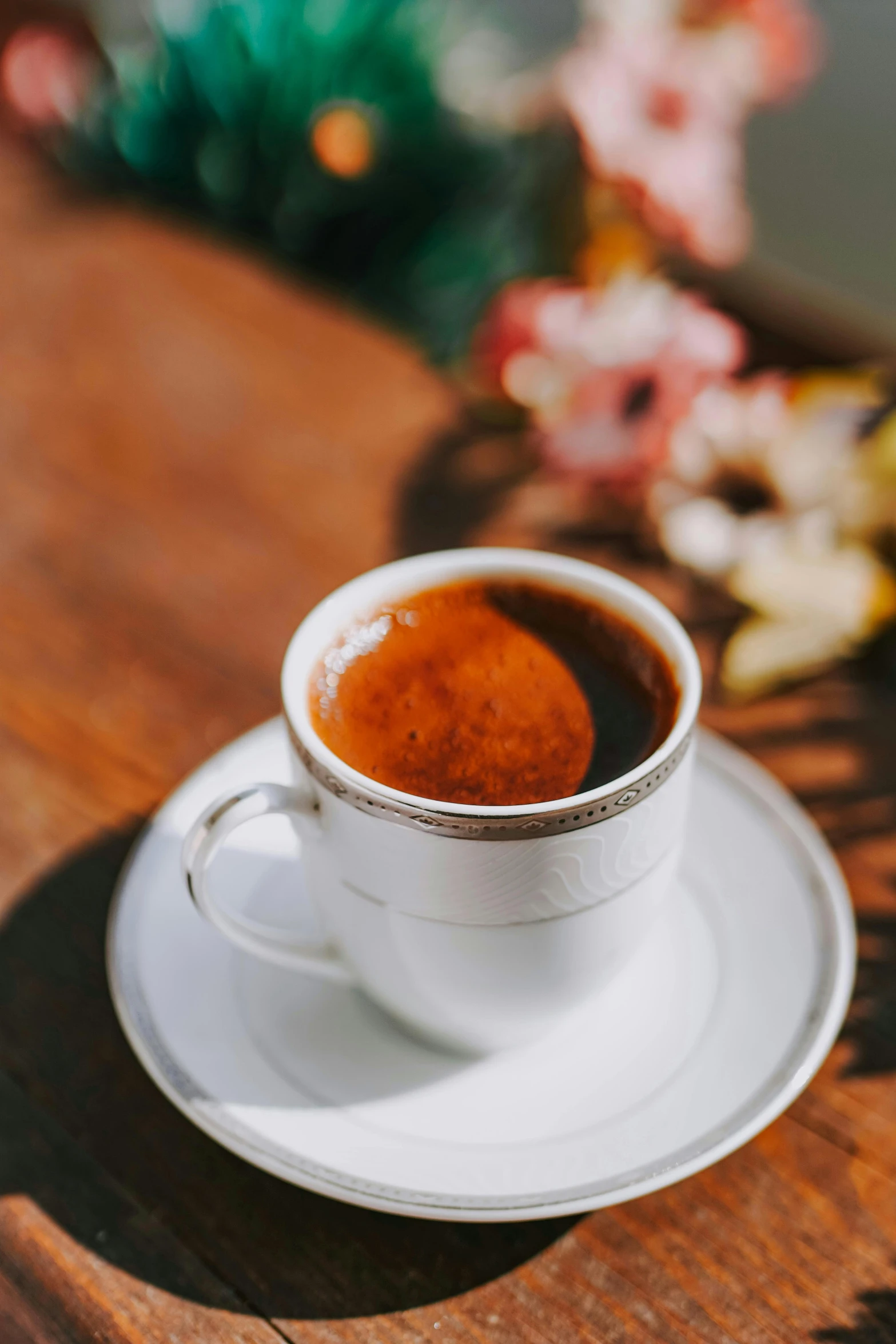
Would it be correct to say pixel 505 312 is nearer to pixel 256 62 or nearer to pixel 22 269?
pixel 22 269

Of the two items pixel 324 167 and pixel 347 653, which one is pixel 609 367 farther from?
pixel 324 167

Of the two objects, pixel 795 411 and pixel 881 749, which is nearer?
pixel 881 749

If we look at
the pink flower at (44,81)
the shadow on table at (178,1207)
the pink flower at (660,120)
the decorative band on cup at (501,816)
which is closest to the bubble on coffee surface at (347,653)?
the decorative band on cup at (501,816)

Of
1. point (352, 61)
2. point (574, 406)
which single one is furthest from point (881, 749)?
point (352, 61)

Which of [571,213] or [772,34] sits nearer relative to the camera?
[772,34]

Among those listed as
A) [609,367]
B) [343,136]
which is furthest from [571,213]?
[609,367]

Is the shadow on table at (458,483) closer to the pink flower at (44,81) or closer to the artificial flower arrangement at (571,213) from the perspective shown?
the artificial flower arrangement at (571,213)
